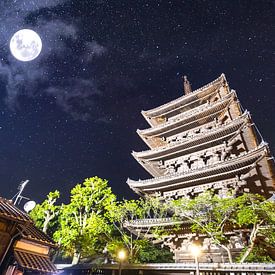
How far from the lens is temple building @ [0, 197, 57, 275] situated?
714 centimetres

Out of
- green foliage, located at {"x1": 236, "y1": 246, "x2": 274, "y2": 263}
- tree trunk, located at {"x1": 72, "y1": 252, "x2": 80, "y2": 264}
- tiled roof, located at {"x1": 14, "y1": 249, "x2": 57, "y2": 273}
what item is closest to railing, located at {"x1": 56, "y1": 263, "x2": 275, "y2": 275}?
tree trunk, located at {"x1": 72, "y1": 252, "x2": 80, "y2": 264}

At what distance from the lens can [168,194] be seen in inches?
870

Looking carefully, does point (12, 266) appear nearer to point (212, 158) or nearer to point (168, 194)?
point (168, 194)

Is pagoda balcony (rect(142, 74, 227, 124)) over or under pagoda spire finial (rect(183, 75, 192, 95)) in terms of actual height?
under

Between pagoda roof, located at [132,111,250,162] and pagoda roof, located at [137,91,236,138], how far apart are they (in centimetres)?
295

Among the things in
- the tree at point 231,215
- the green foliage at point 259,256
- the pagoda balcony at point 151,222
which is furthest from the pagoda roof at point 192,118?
the green foliage at point 259,256

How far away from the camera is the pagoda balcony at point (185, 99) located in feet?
76.3

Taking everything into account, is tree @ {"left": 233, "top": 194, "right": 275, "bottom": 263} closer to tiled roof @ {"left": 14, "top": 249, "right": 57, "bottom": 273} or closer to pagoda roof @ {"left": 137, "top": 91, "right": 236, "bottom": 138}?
tiled roof @ {"left": 14, "top": 249, "right": 57, "bottom": 273}

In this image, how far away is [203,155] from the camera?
71.9 ft

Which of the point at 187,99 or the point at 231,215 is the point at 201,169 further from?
the point at 187,99

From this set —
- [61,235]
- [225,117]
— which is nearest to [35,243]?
[61,235]

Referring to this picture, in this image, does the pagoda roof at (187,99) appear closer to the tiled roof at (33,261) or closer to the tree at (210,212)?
the tree at (210,212)

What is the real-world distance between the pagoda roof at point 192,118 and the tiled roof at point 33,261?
1877 cm

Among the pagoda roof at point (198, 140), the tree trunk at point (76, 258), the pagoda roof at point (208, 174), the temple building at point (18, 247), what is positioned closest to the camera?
the temple building at point (18, 247)
